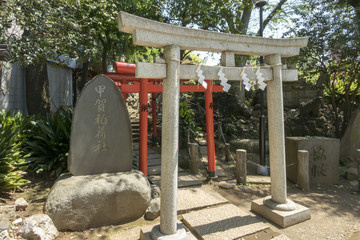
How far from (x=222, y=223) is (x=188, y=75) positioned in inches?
101

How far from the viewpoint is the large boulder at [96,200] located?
354 centimetres

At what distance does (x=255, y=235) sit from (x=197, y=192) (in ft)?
6.17

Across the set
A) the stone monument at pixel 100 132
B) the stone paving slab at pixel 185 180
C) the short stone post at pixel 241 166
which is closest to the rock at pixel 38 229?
the stone monument at pixel 100 132

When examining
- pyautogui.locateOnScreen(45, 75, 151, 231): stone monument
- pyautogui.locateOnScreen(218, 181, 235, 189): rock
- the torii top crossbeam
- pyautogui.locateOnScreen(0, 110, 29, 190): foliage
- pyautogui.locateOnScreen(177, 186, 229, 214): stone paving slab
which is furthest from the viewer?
pyautogui.locateOnScreen(218, 181, 235, 189): rock

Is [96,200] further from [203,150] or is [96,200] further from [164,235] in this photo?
[203,150]

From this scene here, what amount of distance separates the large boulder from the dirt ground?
0.50 ft

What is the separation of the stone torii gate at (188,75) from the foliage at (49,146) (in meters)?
3.30

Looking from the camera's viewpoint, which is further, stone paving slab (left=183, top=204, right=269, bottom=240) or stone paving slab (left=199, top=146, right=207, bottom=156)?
stone paving slab (left=199, top=146, right=207, bottom=156)

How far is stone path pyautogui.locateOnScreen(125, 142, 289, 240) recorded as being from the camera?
352 cm

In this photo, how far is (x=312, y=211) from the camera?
4512 millimetres

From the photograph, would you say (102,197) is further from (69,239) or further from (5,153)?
(5,153)

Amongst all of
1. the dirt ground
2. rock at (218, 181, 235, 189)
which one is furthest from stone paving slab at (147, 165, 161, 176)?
rock at (218, 181, 235, 189)

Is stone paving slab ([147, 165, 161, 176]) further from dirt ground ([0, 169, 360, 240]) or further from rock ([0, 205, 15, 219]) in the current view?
rock ([0, 205, 15, 219])

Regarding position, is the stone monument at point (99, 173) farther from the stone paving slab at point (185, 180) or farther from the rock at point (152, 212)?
the stone paving slab at point (185, 180)
